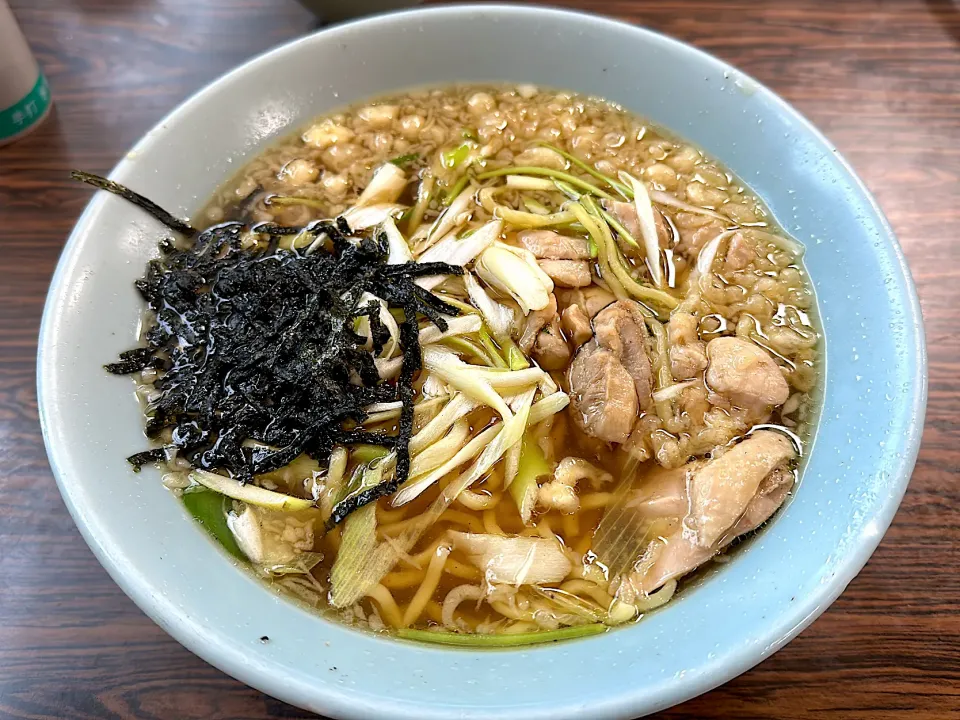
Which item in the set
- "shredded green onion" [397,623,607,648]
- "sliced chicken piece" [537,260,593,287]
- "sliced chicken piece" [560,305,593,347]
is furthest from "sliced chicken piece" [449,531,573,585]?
"sliced chicken piece" [537,260,593,287]

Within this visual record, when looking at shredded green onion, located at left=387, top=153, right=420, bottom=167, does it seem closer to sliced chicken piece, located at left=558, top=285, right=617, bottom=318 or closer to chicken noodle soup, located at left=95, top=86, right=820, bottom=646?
chicken noodle soup, located at left=95, top=86, right=820, bottom=646

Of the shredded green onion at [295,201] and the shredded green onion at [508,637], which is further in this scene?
the shredded green onion at [295,201]

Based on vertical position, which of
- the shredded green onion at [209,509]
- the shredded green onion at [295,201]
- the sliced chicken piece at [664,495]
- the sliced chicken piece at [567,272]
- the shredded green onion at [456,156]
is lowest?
the shredded green onion at [209,509]

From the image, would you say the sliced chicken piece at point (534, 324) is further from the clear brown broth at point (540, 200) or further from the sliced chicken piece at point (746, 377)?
the sliced chicken piece at point (746, 377)

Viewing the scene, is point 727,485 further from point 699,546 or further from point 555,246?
point 555,246

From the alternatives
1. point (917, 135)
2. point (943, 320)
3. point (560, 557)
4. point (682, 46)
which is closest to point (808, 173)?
point (682, 46)

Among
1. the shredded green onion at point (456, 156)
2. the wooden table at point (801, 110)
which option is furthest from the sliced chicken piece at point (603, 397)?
the shredded green onion at point (456, 156)

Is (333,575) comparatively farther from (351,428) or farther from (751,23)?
(751,23)
